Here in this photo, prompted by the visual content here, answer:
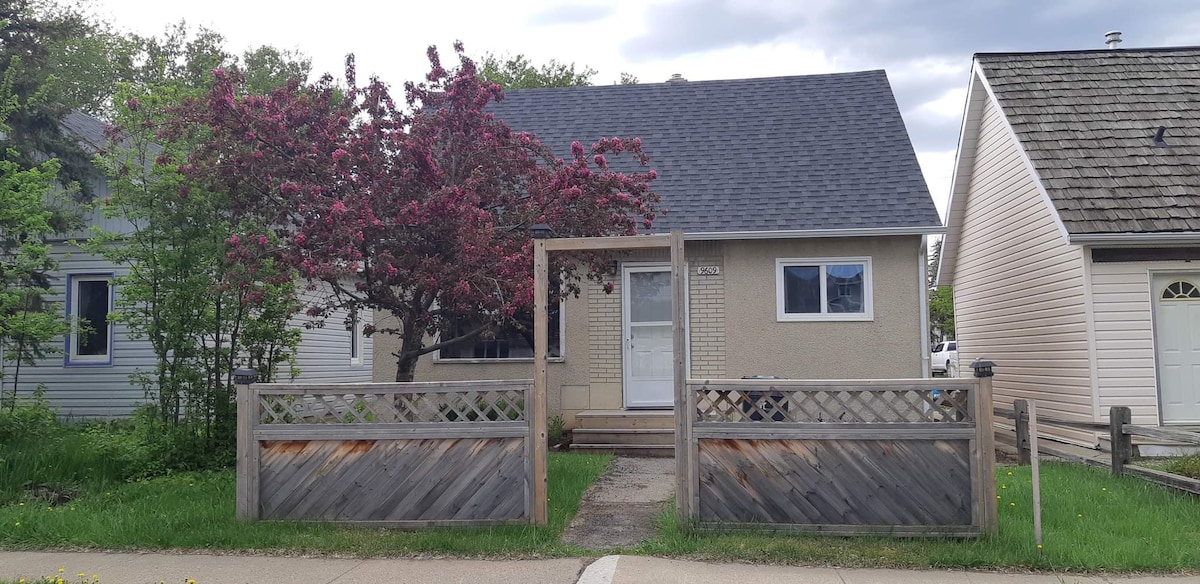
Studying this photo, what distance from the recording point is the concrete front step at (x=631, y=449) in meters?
11.0

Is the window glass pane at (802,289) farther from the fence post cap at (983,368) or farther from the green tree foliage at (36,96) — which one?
the green tree foliage at (36,96)

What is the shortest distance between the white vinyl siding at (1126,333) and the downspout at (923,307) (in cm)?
202

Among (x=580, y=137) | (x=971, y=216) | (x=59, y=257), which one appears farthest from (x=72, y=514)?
(x=971, y=216)

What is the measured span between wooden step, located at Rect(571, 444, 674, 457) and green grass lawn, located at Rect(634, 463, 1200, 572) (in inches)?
158

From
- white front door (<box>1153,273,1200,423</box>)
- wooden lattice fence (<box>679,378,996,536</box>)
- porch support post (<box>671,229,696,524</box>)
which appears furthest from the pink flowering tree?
white front door (<box>1153,273,1200,423</box>)

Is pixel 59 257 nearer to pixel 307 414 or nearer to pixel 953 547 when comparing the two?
pixel 307 414

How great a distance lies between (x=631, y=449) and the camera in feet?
36.5

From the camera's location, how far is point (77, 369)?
13.9 m

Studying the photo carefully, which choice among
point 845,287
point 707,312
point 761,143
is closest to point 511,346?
point 707,312

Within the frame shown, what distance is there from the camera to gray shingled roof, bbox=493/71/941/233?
12539 millimetres

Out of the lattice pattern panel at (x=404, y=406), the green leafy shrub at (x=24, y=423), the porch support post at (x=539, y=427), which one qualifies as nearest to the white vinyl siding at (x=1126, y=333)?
the porch support post at (x=539, y=427)

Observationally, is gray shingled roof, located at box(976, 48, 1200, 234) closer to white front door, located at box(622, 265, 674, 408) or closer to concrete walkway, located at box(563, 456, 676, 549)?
white front door, located at box(622, 265, 674, 408)

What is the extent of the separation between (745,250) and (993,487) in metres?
6.44

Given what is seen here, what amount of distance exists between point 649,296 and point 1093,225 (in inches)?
228
